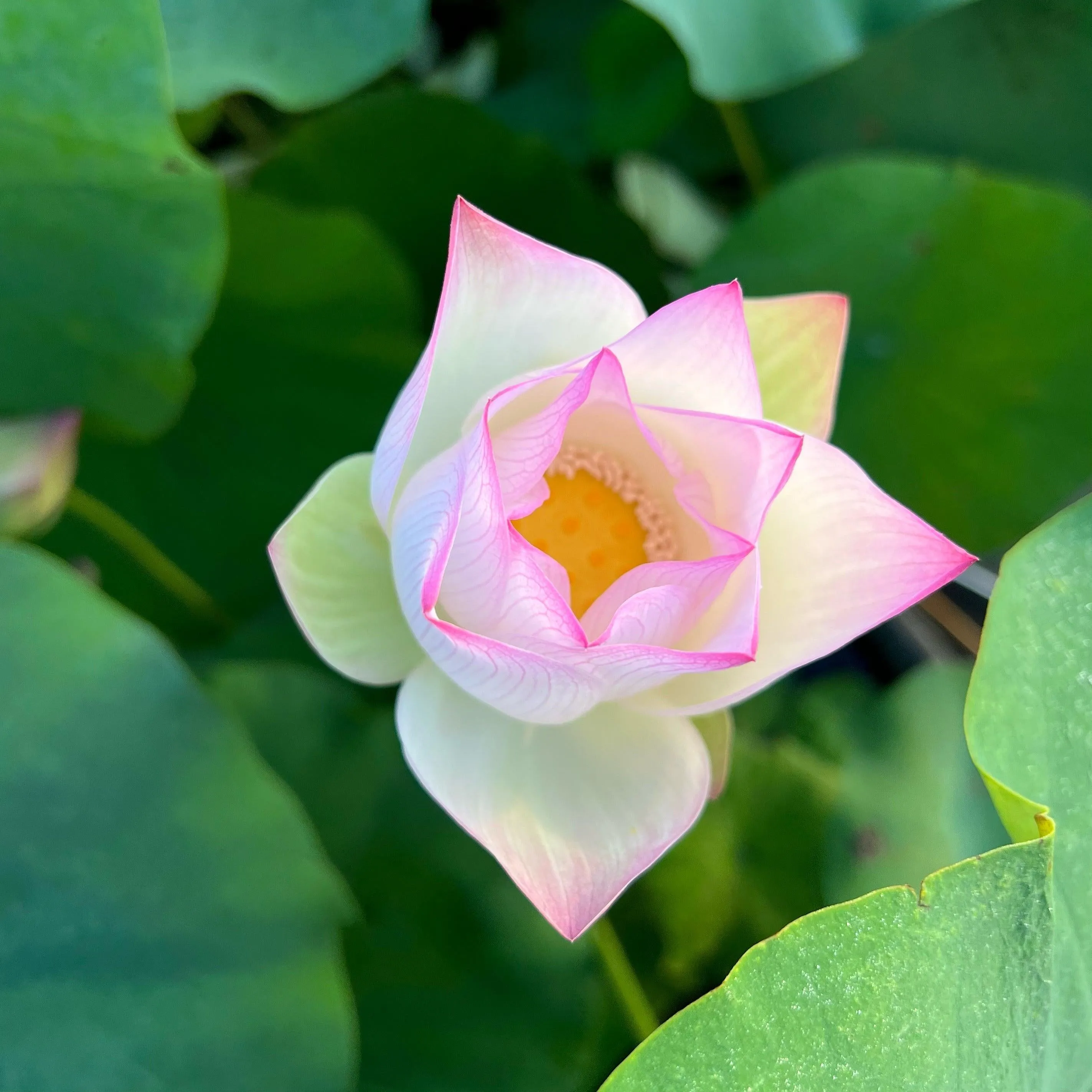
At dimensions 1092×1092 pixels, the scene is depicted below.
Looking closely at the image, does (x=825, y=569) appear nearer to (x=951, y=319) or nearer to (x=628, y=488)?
(x=628, y=488)

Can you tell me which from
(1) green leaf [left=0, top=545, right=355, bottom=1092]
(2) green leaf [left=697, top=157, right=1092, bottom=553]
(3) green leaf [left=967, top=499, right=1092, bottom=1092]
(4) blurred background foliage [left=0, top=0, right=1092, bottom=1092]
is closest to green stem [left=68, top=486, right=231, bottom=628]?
(4) blurred background foliage [left=0, top=0, right=1092, bottom=1092]

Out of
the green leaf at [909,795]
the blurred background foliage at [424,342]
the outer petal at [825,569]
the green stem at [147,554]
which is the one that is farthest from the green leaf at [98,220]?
the green leaf at [909,795]

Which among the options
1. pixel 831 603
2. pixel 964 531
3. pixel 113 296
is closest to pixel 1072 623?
pixel 831 603

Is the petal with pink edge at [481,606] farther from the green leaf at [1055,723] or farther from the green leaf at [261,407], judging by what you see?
the green leaf at [261,407]

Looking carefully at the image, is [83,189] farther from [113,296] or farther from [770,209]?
[770,209]

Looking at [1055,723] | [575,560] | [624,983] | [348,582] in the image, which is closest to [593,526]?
[575,560]
